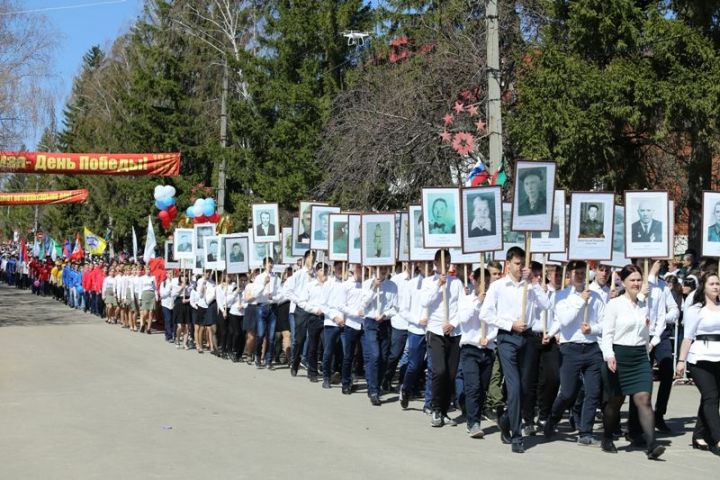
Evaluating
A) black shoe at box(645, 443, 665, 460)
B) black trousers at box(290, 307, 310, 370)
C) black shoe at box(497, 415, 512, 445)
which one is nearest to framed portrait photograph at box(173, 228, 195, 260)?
black trousers at box(290, 307, 310, 370)

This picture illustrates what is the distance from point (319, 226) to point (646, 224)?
23.6ft

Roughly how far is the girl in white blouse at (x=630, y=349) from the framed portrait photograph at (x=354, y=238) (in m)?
5.80

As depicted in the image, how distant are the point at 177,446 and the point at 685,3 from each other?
1434 centimetres

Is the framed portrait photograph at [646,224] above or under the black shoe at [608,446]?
above

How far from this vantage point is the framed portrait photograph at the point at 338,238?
54.9ft

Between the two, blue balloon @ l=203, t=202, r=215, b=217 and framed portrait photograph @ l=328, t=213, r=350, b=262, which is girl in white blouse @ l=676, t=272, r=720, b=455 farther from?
blue balloon @ l=203, t=202, r=215, b=217

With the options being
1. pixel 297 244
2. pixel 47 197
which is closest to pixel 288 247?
pixel 297 244

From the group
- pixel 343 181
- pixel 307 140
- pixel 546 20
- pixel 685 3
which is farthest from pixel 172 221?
pixel 685 3

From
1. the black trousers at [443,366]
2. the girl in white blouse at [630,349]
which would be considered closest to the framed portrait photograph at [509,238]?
the black trousers at [443,366]

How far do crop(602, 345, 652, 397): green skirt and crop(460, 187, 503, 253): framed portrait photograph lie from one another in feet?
7.61

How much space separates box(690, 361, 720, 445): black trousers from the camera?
10.3 m

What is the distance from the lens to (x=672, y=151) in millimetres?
22875

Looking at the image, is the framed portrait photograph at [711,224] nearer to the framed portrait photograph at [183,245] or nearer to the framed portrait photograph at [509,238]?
the framed portrait photograph at [509,238]

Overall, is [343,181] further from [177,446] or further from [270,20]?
[177,446]
